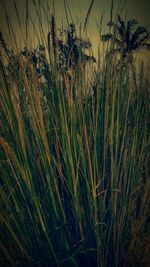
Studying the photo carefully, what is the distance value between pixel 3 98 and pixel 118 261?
62 cm

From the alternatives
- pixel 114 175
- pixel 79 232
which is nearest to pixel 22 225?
pixel 79 232

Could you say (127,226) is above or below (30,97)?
below

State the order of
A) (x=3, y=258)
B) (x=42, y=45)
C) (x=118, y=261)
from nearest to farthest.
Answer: (x=3, y=258)
(x=118, y=261)
(x=42, y=45)

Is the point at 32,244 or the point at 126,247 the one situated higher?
the point at 32,244

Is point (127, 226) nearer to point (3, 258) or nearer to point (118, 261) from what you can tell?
point (118, 261)

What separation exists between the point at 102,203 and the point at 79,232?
0.13 metres

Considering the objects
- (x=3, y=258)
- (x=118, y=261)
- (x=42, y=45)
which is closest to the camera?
(x=3, y=258)

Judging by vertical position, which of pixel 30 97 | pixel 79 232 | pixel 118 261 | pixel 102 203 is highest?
pixel 30 97

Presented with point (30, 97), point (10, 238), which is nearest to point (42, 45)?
point (30, 97)

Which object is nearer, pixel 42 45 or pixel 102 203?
pixel 102 203

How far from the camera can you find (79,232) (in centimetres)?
71

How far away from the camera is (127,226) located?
730 mm

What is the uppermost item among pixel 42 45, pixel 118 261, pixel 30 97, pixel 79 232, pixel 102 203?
pixel 42 45

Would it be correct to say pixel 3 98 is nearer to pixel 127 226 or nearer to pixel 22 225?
pixel 22 225
